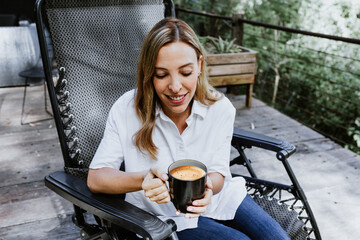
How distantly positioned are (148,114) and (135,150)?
0.51 feet

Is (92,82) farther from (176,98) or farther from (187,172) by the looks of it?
(187,172)

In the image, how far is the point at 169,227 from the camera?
100cm

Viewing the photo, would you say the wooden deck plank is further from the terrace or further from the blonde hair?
the blonde hair

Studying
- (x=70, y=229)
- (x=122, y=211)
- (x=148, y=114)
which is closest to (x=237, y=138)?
(x=148, y=114)

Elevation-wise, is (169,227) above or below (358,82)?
above

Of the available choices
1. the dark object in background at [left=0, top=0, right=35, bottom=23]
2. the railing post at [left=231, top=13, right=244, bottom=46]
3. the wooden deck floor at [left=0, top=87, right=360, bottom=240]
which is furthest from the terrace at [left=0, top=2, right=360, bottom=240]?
the dark object in background at [left=0, top=0, right=35, bottom=23]

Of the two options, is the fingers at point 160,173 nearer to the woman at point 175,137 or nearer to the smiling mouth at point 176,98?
the woman at point 175,137

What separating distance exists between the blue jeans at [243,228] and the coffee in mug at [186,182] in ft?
1.18

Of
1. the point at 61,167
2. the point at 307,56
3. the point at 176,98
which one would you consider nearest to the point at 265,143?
the point at 176,98

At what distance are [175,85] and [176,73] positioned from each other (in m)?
0.05

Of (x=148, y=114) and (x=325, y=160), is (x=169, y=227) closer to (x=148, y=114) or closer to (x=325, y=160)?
(x=148, y=114)

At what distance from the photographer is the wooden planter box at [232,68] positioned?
389 cm

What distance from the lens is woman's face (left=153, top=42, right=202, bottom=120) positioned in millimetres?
1191

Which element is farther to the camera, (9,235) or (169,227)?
(9,235)
